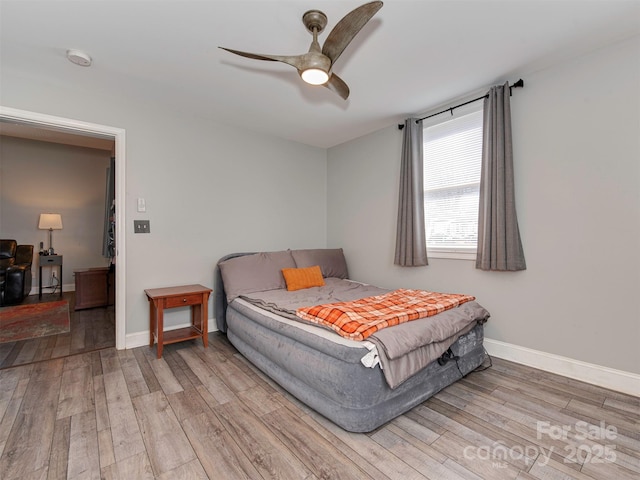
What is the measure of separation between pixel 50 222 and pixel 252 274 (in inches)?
180

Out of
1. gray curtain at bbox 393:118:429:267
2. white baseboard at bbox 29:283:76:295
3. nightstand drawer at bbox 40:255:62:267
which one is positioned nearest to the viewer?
gray curtain at bbox 393:118:429:267

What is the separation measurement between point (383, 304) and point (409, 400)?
0.70 meters

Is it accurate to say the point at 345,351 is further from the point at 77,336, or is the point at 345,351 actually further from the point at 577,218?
the point at 77,336

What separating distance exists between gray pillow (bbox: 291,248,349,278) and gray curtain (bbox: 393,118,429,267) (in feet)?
2.93

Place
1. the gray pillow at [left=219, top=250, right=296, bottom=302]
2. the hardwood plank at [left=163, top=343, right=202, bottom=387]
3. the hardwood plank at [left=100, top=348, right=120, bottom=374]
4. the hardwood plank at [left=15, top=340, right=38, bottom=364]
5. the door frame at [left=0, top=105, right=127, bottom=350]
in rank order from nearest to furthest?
the hardwood plank at [left=163, top=343, right=202, bottom=387] < the hardwood plank at [left=100, top=348, right=120, bottom=374] < the hardwood plank at [left=15, top=340, right=38, bottom=364] < the door frame at [left=0, top=105, right=127, bottom=350] < the gray pillow at [left=219, top=250, right=296, bottom=302]

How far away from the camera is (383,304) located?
234cm

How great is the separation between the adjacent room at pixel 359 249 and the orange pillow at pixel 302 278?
1.0 inches

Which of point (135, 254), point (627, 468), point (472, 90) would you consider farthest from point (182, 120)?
point (627, 468)

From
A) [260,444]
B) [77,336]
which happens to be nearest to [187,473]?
[260,444]

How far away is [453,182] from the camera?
301 centimetres

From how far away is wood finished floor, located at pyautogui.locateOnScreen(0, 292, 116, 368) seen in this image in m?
2.62

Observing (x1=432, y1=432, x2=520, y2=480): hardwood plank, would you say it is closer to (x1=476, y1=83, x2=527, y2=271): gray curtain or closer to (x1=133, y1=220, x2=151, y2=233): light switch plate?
(x1=476, y1=83, x2=527, y2=271): gray curtain

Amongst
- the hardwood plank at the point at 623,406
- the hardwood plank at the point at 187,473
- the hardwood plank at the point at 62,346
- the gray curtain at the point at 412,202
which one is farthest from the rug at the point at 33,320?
the hardwood plank at the point at 623,406

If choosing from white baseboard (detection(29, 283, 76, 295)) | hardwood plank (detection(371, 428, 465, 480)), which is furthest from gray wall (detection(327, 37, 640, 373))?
white baseboard (detection(29, 283, 76, 295))
